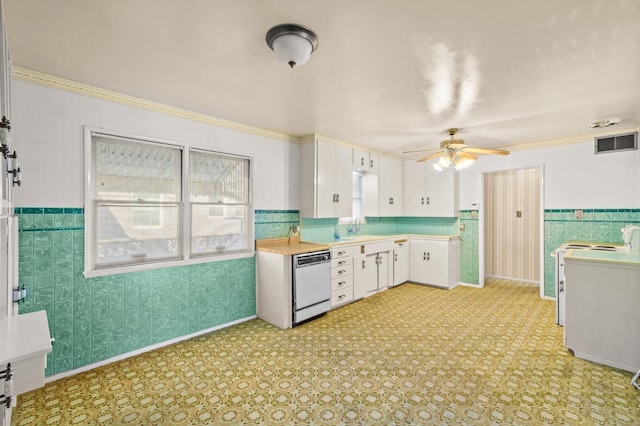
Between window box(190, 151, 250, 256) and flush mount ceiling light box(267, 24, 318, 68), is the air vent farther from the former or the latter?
window box(190, 151, 250, 256)

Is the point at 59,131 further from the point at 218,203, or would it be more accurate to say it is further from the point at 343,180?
the point at 343,180

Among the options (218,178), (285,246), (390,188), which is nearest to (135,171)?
(218,178)

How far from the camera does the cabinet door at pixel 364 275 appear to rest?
4.64 meters

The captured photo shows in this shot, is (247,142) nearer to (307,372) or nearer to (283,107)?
(283,107)

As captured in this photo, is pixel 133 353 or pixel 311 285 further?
pixel 311 285

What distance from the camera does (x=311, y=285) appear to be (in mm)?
3871

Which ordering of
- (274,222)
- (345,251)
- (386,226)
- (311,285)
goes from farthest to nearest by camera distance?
1. (386,226)
2. (345,251)
3. (274,222)
4. (311,285)

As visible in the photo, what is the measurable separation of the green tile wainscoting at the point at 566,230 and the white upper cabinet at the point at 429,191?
0.43m

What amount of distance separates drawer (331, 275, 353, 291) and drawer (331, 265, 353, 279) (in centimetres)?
4

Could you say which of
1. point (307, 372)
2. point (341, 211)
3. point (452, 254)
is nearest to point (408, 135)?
point (341, 211)

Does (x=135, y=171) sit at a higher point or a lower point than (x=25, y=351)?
higher

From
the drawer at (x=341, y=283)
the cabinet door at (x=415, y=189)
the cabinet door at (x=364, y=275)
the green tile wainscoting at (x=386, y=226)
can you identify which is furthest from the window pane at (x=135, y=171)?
the cabinet door at (x=415, y=189)

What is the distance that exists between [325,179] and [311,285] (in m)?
1.63

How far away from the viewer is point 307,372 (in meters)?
2.65
